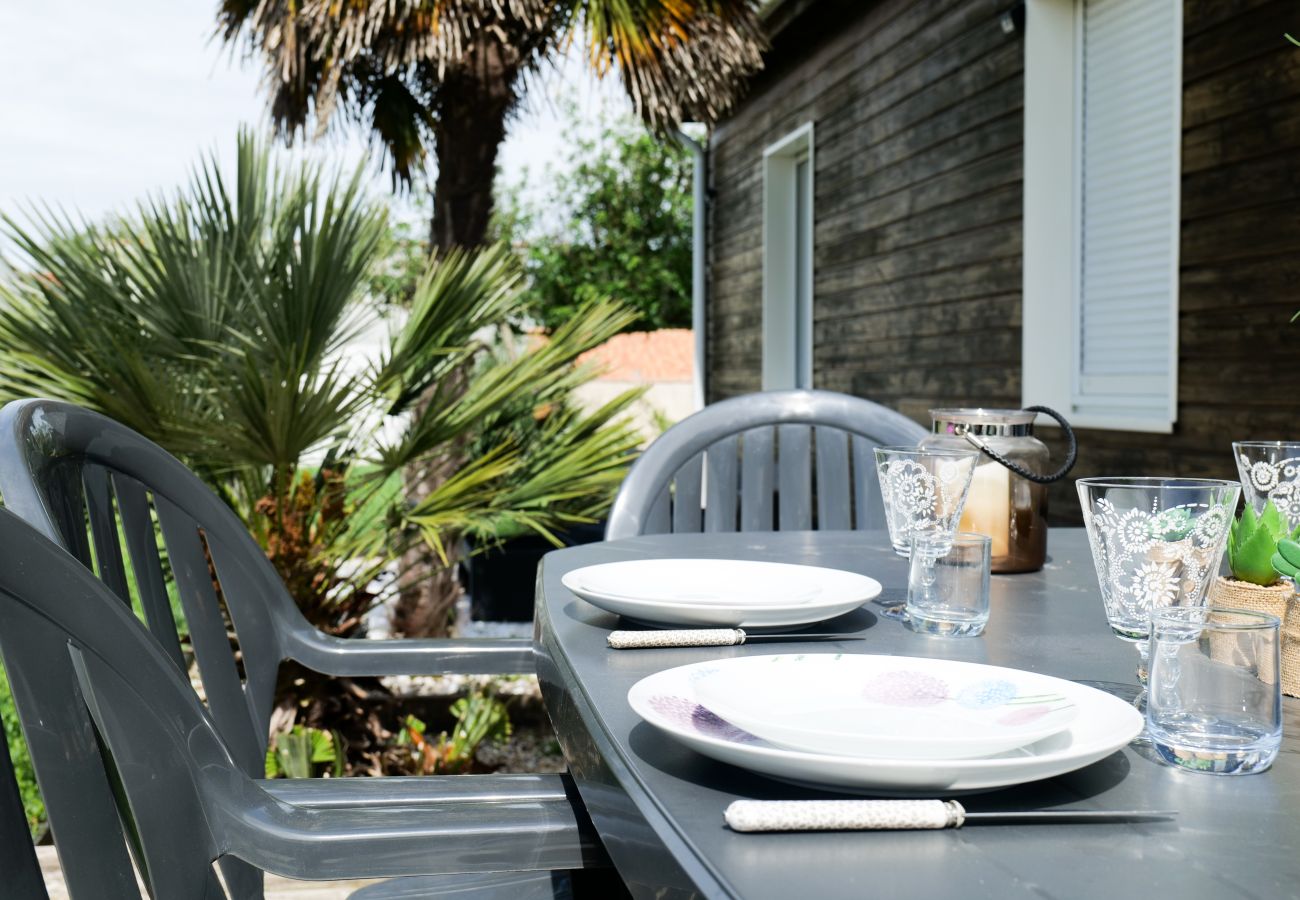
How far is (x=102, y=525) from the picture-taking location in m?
1.05

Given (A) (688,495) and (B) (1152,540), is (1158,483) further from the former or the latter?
(A) (688,495)

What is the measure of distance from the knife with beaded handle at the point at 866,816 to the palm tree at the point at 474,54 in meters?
3.33

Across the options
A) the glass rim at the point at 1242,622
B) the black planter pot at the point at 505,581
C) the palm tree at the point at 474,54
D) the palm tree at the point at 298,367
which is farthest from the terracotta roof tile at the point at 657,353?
the glass rim at the point at 1242,622

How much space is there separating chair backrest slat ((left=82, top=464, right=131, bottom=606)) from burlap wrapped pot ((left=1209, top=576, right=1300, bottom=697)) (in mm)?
888

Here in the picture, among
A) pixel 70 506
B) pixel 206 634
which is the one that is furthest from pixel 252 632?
pixel 70 506

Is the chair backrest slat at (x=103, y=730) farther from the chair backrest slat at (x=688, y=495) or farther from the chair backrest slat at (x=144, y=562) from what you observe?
the chair backrest slat at (x=688, y=495)

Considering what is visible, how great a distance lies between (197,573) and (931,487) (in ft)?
2.43

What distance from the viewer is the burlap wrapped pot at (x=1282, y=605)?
0.78 meters

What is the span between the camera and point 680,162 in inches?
746

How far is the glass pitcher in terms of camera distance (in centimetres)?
119

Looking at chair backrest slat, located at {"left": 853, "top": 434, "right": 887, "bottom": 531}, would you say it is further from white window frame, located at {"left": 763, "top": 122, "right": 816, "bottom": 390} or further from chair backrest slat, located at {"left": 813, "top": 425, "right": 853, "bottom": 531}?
white window frame, located at {"left": 763, "top": 122, "right": 816, "bottom": 390}

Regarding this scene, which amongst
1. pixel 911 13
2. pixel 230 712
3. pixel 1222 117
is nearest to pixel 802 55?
pixel 911 13

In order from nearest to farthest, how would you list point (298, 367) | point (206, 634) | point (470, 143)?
1. point (206, 634)
2. point (298, 367)
3. point (470, 143)

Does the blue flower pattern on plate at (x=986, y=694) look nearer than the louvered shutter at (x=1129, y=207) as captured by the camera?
Yes
